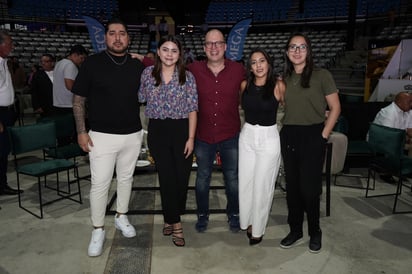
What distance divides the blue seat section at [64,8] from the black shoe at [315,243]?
53.9 ft

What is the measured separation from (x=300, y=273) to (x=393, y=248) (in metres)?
0.88

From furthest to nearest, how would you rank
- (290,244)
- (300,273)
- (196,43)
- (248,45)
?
(196,43)
(248,45)
(290,244)
(300,273)

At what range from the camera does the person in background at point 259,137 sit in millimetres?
2498

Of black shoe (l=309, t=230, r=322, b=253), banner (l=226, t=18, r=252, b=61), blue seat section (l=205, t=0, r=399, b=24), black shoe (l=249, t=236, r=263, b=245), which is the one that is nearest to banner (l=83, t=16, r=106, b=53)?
banner (l=226, t=18, r=252, b=61)

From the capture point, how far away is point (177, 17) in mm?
20625

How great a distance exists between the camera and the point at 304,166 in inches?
100

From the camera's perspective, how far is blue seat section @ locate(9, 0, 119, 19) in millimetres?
16906

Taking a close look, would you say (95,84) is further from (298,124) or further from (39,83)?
(39,83)

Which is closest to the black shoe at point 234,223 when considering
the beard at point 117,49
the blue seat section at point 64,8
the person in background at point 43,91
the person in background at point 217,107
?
the person in background at point 217,107

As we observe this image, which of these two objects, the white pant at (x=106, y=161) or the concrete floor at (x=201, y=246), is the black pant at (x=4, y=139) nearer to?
the concrete floor at (x=201, y=246)

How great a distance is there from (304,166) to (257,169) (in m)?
0.33

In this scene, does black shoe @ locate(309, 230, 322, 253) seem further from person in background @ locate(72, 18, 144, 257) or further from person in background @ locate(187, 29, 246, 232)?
person in background @ locate(72, 18, 144, 257)

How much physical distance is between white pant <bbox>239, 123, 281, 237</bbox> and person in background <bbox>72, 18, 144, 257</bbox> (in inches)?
31.7

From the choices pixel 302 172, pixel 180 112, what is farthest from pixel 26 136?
pixel 302 172
